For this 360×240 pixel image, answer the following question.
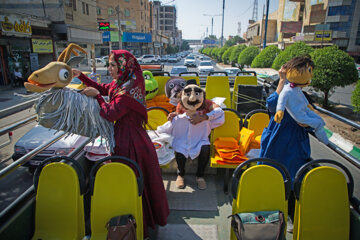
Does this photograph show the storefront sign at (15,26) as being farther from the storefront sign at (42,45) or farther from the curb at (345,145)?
the curb at (345,145)

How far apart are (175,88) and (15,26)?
14033mm

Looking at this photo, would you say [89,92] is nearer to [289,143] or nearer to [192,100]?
[192,100]

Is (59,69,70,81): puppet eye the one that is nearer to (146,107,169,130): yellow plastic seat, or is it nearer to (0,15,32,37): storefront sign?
(146,107,169,130): yellow plastic seat

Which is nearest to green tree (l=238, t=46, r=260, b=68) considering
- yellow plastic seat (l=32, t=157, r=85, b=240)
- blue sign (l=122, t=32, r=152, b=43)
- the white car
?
the white car

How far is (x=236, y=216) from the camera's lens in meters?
2.13

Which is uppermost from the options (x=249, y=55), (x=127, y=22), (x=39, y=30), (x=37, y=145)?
(x=127, y=22)

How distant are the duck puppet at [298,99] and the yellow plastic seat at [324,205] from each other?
1.66ft

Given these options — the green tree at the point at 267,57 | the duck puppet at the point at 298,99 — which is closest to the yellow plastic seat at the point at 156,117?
the duck puppet at the point at 298,99

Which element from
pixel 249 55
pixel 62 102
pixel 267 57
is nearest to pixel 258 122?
pixel 62 102

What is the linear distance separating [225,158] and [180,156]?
2.09 ft

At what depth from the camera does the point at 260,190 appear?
86.9 inches

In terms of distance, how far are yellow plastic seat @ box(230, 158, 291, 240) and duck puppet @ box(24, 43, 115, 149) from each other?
138 cm

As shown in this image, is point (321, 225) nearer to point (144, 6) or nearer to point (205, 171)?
point (205, 171)

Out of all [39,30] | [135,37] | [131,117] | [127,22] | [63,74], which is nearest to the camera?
[63,74]
